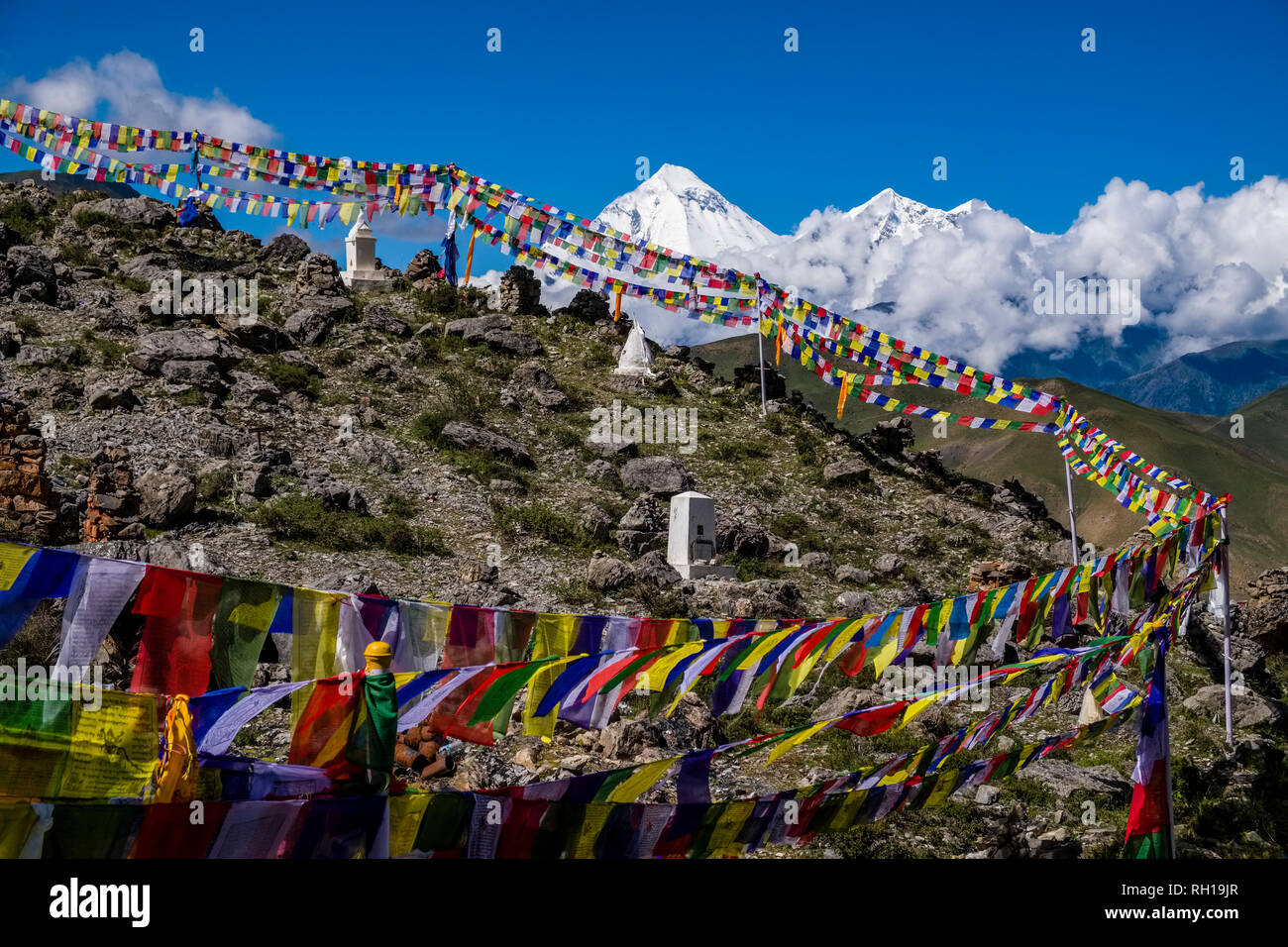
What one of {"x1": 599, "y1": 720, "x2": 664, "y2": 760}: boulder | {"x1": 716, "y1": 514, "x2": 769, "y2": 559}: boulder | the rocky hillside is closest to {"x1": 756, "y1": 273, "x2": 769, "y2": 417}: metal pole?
the rocky hillside

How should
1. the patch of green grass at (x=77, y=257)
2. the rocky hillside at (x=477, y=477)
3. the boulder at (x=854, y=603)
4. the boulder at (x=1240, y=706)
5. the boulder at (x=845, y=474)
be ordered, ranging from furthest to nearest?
the patch of green grass at (x=77, y=257) → the boulder at (x=845, y=474) → the boulder at (x=854, y=603) → the boulder at (x=1240, y=706) → the rocky hillside at (x=477, y=477)

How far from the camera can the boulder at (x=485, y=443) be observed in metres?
24.4

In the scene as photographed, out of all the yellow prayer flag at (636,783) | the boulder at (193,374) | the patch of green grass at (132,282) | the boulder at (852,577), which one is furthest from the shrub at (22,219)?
the yellow prayer flag at (636,783)

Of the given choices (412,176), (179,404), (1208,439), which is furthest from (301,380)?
(1208,439)

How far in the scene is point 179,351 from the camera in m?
25.3

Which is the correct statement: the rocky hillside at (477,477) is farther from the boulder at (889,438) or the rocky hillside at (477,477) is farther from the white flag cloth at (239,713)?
the white flag cloth at (239,713)

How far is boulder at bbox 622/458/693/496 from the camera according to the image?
79.6ft

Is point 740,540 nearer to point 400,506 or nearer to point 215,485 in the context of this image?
point 400,506

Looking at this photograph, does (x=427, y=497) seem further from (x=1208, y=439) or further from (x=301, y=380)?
(x=1208, y=439)

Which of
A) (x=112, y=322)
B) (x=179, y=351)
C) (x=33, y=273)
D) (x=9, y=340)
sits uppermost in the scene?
(x=33, y=273)

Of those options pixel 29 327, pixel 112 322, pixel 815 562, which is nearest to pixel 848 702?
pixel 815 562

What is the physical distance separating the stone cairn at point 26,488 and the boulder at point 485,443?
8770 millimetres

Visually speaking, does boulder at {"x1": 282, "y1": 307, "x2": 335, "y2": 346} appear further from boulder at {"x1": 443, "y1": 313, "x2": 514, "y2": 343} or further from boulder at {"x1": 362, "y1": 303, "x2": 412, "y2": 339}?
boulder at {"x1": 443, "y1": 313, "x2": 514, "y2": 343}

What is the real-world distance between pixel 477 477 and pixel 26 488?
8.56 m
